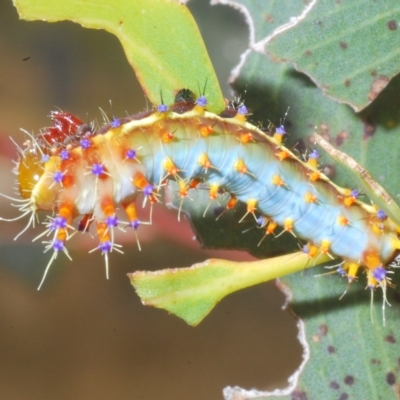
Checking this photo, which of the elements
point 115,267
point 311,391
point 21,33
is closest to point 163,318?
point 115,267

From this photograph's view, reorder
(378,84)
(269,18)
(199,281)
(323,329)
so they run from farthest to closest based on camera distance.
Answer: (323,329) < (269,18) < (378,84) < (199,281)

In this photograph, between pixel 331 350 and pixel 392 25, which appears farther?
pixel 331 350

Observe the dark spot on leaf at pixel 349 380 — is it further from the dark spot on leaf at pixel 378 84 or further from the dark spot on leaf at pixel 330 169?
the dark spot on leaf at pixel 378 84

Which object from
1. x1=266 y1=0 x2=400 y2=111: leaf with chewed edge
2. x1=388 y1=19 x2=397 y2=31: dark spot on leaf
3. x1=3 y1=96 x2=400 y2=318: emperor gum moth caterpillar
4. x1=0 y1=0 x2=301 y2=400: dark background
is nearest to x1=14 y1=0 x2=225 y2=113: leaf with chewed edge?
x1=3 y1=96 x2=400 y2=318: emperor gum moth caterpillar

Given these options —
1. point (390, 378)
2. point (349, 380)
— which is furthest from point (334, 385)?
point (390, 378)

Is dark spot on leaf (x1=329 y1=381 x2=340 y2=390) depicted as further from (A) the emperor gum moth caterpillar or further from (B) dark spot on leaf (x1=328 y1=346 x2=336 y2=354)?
(A) the emperor gum moth caterpillar

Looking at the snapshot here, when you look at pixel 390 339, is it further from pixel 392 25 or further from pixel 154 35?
pixel 154 35

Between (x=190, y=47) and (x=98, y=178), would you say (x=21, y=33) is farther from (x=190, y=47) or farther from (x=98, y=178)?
(x=98, y=178)
